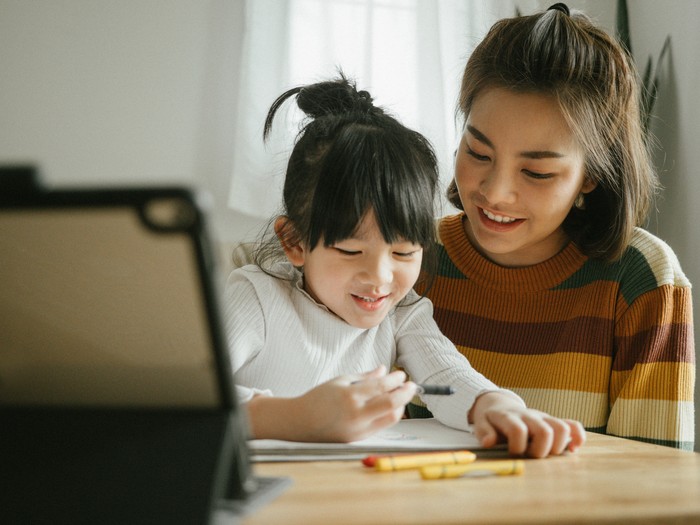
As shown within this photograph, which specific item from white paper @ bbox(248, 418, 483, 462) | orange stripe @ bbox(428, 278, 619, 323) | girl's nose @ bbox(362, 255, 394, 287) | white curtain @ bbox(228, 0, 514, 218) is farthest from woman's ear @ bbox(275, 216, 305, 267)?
white curtain @ bbox(228, 0, 514, 218)

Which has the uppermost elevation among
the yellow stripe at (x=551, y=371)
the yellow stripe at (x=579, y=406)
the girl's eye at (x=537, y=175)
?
the girl's eye at (x=537, y=175)

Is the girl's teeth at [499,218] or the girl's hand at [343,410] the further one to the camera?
the girl's teeth at [499,218]

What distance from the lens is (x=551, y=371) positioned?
1.40 metres

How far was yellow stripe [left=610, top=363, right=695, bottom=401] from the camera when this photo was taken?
1.28m

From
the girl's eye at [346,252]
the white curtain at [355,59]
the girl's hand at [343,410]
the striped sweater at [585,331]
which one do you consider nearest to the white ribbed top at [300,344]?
the girl's eye at [346,252]

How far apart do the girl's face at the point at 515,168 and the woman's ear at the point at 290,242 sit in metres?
0.35

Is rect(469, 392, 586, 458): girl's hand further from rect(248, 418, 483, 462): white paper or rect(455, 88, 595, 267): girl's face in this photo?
rect(455, 88, 595, 267): girl's face

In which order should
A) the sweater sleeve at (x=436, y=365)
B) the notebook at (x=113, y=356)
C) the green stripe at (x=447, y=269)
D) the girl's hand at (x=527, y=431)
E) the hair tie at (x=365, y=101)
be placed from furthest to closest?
the green stripe at (x=447, y=269) → the hair tie at (x=365, y=101) → the sweater sleeve at (x=436, y=365) → the girl's hand at (x=527, y=431) → the notebook at (x=113, y=356)

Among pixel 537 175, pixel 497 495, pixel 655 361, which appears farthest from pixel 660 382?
pixel 497 495

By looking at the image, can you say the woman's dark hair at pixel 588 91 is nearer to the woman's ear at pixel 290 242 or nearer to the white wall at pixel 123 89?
the woman's ear at pixel 290 242

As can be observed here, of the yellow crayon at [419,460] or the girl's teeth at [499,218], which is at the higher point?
the girl's teeth at [499,218]

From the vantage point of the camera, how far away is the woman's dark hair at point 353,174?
1027 millimetres

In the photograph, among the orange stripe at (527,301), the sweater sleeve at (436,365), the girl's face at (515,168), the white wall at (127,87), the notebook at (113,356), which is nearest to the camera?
the notebook at (113,356)

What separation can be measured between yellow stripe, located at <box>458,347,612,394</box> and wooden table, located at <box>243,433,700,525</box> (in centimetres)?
67
